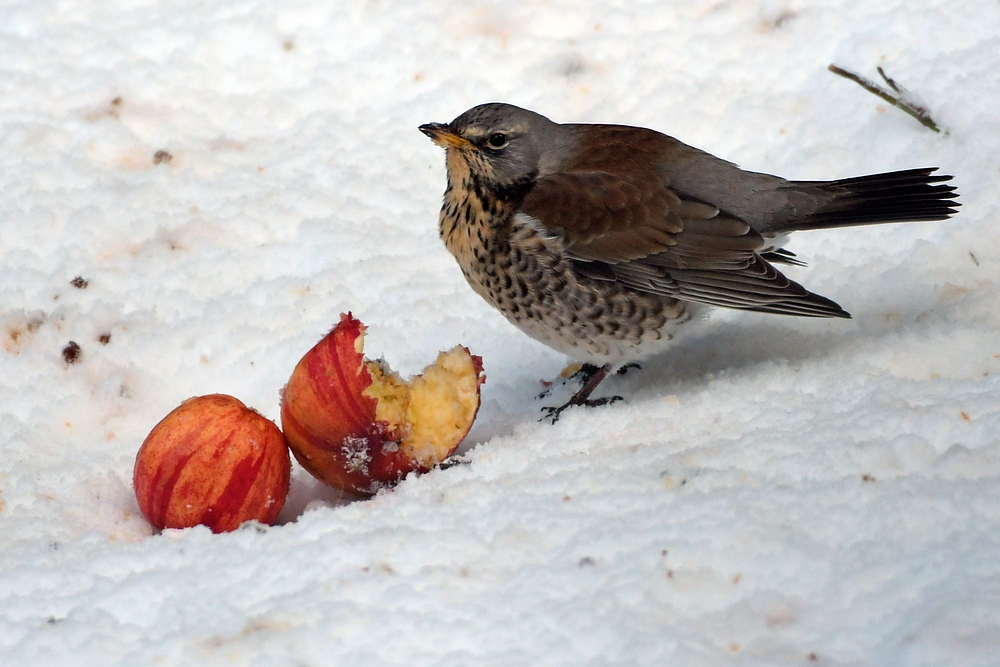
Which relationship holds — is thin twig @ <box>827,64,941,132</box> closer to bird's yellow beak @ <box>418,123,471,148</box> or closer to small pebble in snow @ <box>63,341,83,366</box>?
bird's yellow beak @ <box>418,123,471,148</box>

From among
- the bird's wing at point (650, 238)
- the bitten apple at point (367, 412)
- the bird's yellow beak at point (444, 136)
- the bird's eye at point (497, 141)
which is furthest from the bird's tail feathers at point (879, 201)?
the bitten apple at point (367, 412)

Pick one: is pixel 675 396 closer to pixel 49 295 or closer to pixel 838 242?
pixel 838 242

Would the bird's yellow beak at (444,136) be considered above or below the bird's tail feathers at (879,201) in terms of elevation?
above

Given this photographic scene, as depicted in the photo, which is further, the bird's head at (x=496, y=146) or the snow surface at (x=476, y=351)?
the bird's head at (x=496, y=146)

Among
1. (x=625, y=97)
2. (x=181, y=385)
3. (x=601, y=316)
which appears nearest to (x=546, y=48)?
(x=625, y=97)

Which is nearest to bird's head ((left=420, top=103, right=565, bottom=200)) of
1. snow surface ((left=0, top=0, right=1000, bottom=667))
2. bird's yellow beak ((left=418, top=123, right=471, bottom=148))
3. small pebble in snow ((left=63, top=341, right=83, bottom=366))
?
bird's yellow beak ((left=418, top=123, right=471, bottom=148))

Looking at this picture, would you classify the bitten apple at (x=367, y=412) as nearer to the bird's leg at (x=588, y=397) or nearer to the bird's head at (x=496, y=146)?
the bird's leg at (x=588, y=397)
